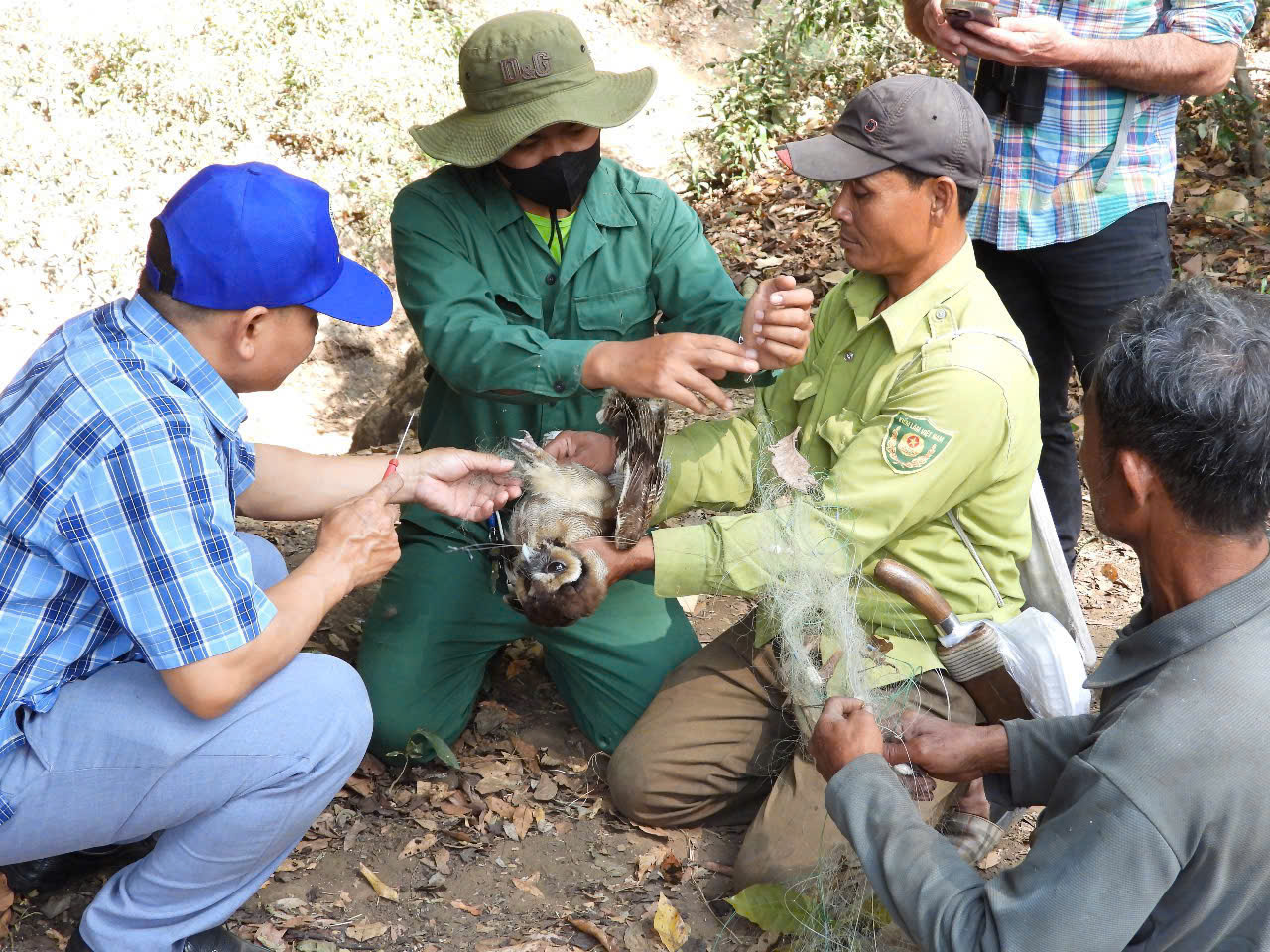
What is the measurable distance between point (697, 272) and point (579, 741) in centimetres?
189

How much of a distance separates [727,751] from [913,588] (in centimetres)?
89

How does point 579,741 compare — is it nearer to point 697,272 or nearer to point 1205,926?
point 697,272

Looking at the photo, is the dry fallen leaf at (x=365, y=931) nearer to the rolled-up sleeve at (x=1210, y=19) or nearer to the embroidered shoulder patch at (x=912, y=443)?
the embroidered shoulder patch at (x=912, y=443)

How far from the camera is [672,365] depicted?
351cm

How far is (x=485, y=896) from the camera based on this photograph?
3590mm

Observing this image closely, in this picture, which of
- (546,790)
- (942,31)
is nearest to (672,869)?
(546,790)

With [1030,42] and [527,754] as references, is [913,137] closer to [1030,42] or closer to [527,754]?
[1030,42]

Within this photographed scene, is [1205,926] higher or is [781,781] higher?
[1205,926]

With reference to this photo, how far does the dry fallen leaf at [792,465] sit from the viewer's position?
12.2 feet

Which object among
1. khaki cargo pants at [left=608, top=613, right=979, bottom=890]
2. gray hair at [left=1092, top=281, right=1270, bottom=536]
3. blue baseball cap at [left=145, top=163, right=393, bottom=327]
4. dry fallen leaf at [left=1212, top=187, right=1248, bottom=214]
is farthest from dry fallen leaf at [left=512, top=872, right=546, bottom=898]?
dry fallen leaf at [left=1212, top=187, right=1248, bottom=214]

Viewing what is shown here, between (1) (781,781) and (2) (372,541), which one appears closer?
(2) (372,541)

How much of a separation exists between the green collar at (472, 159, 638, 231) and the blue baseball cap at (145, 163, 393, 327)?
4.73ft

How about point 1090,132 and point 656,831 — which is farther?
point 1090,132

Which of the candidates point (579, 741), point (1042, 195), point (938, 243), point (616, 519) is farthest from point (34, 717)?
point (1042, 195)
